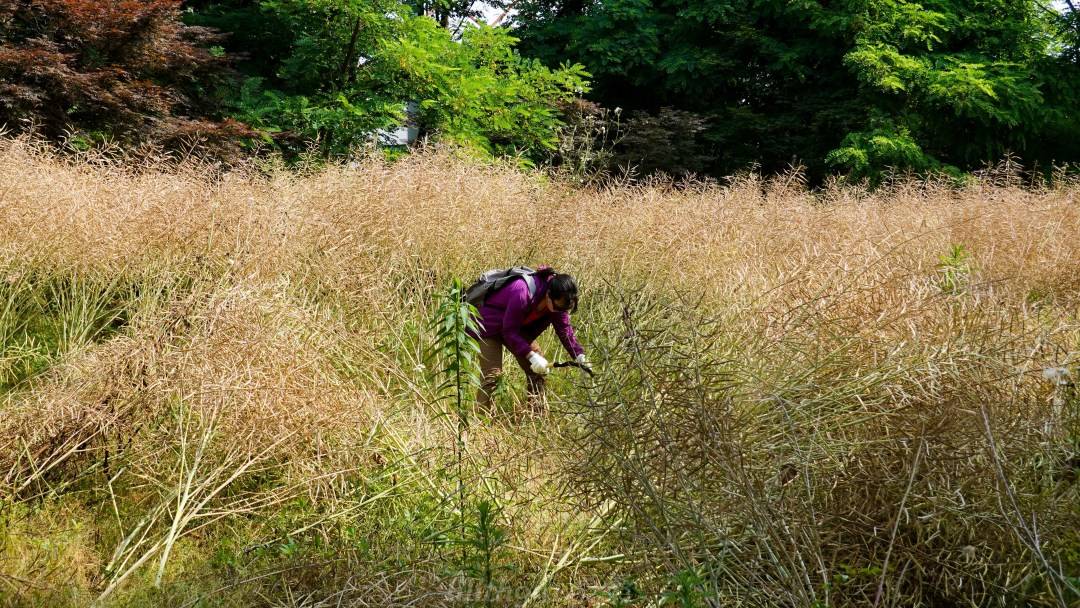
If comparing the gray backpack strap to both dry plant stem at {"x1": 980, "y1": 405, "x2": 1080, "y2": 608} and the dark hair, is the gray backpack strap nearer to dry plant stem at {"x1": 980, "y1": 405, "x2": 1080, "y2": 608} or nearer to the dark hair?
the dark hair

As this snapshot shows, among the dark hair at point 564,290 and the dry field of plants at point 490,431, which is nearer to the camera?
the dry field of plants at point 490,431

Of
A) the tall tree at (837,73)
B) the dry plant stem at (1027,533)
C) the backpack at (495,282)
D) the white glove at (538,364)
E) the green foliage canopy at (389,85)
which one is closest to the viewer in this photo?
the dry plant stem at (1027,533)

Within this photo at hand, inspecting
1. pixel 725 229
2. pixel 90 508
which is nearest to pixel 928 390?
pixel 90 508

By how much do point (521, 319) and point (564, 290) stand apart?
416mm

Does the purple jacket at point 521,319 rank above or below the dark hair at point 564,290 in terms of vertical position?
below

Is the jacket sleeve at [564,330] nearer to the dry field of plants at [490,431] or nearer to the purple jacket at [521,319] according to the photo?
the purple jacket at [521,319]

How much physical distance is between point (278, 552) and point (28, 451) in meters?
1.08

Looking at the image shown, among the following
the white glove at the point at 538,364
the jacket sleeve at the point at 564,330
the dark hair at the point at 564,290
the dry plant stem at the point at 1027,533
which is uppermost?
the dry plant stem at the point at 1027,533

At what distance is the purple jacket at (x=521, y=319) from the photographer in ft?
15.9

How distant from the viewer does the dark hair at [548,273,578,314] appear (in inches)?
182

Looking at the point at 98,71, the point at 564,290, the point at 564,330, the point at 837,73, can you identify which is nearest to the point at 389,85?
the point at 98,71

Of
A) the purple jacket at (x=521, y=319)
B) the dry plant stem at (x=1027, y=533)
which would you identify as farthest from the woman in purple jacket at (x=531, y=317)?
the dry plant stem at (x=1027, y=533)

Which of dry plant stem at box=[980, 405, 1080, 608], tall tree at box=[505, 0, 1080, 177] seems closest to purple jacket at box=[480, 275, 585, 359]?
dry plant stem at box=[980, 405, 1080, 608]

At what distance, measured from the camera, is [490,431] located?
421 centimetres
